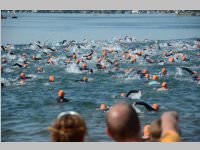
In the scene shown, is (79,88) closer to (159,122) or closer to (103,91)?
(103,91)

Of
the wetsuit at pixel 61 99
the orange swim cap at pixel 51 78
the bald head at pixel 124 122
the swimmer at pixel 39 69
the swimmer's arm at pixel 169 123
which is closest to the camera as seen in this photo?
the bald head at pixel 124 122

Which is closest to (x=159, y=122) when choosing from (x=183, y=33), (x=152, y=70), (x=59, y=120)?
(x=59, y=120)

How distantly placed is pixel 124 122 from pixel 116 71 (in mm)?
10007

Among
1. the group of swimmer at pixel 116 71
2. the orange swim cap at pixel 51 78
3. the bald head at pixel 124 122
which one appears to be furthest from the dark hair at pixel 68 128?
the orange swim cap at pixel 51 78

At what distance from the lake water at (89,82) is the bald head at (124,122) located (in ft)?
13.2

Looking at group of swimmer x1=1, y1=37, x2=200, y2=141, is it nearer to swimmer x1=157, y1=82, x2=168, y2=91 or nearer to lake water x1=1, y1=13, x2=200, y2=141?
swimmer x1=157, y1=82, x2=168, y2=91

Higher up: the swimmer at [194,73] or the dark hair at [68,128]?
the dark hair at [68,128]

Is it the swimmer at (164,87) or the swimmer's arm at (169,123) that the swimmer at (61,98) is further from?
the swimmer's arm at (169,123)

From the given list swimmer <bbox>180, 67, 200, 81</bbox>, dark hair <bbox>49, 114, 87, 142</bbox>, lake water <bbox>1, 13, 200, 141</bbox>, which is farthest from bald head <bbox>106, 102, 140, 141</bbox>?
swimmer <bbox>180, 67, 200, 81</bbox>

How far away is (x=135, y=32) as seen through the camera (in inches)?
717

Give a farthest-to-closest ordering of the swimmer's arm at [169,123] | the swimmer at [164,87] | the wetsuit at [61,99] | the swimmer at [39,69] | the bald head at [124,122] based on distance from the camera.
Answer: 1. the swimmer at [39,69]
2. the swimmer at [164,87]
3. the wetsuit at [61,99]
4. the swimmer's arm at [169,123]
5. the bald head at [124,122]

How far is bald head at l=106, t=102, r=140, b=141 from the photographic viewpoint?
203 centimetres

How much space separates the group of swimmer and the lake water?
15cm

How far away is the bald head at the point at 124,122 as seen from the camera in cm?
203
